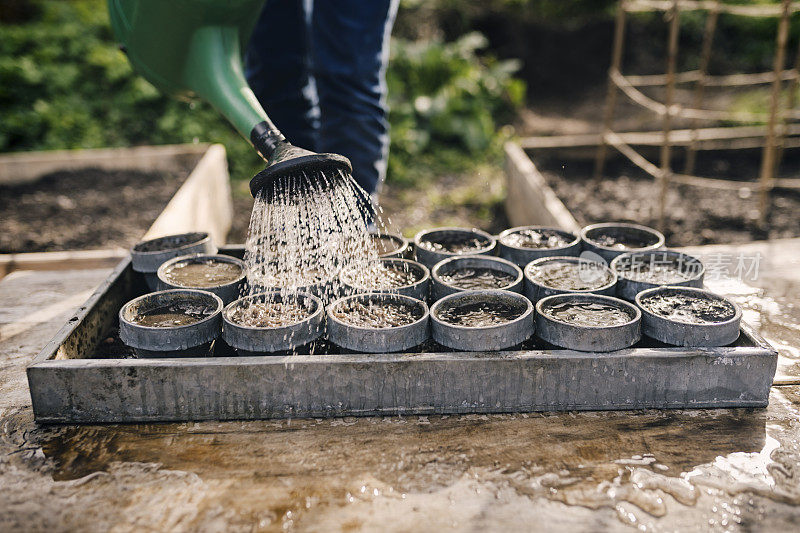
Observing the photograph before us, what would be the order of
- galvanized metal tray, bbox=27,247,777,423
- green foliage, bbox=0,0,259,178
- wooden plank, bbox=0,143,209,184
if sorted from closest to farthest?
galvanized metal tray, bbox=27,247,777,423 → wooden plank, bbox=0,143,209,184 → green foliage, bbox=0,0,259,178

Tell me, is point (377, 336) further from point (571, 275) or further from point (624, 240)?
point (624, 240)

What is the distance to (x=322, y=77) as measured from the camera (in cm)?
265

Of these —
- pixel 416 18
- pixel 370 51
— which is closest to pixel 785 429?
pixel 370 51

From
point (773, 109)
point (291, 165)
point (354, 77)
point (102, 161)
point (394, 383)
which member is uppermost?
point (354, 77)

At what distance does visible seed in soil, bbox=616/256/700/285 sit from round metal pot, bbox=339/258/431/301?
1.83 ft

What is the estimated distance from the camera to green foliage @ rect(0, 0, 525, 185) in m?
5.54

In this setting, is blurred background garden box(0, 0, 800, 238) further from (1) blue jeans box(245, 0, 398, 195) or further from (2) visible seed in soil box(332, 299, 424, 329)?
(2) visible seed in soil box(332, 299, 424, 329)

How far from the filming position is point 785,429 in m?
1.52

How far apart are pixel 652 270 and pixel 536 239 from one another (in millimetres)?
409

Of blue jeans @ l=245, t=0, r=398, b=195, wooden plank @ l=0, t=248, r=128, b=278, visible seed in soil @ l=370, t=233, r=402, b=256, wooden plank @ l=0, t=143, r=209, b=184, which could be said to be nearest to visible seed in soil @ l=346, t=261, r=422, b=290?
visible seed in soil @ l=370, t=233, r=402, b=256

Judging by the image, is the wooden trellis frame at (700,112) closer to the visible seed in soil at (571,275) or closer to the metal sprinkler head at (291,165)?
the visible seed in soil at (571,275)

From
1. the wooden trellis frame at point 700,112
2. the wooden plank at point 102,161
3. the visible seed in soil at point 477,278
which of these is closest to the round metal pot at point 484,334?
the visible seed in soil at point 477,278

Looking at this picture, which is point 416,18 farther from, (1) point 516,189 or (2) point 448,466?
(2) point 448,466

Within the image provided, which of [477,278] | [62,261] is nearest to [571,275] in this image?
[477,278]
